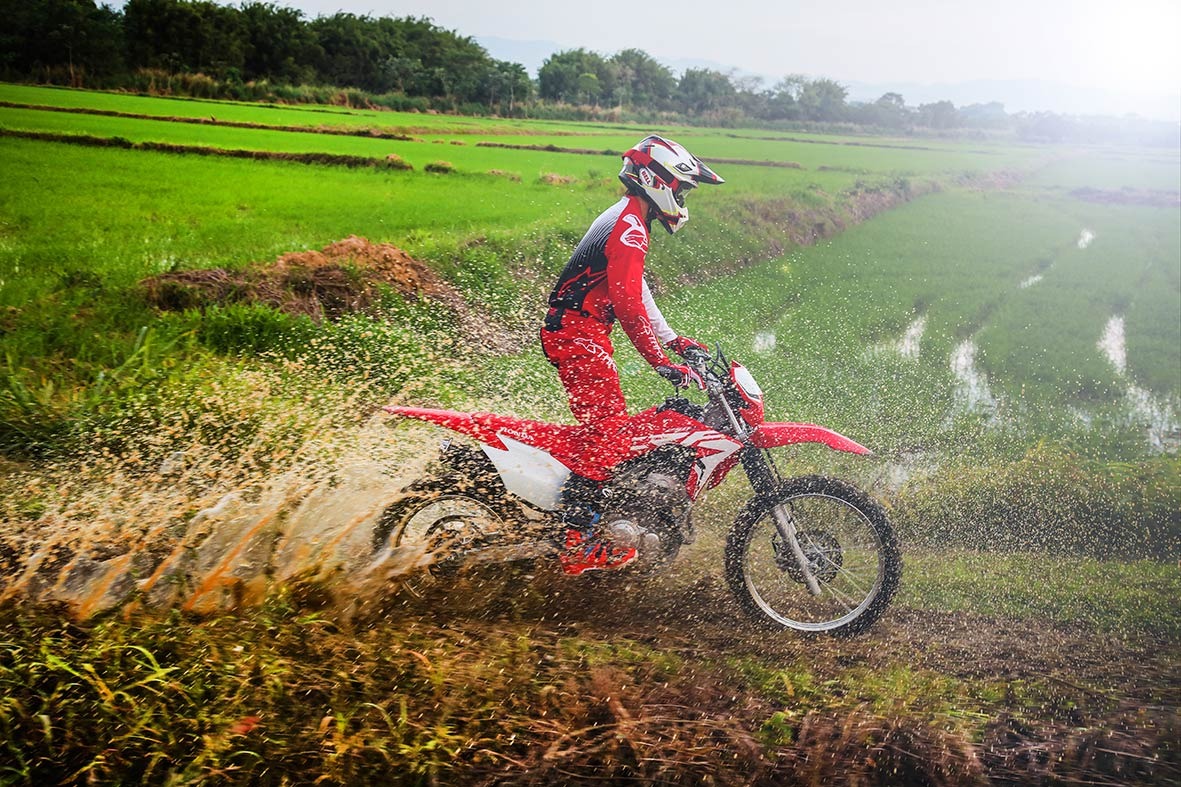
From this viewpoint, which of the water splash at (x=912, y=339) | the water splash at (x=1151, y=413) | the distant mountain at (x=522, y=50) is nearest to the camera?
the distant mountain at (x=522, y=50)

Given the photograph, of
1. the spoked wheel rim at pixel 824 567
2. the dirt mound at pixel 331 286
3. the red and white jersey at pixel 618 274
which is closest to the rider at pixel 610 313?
the red and white jersey at pixel 618 274

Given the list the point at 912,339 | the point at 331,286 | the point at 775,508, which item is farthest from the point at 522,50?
the point at 912,339

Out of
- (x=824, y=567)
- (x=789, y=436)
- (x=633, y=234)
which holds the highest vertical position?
(x=633, y=234)

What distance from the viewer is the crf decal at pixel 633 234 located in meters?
3.46

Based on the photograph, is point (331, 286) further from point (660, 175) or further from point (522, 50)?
point (660, 175)

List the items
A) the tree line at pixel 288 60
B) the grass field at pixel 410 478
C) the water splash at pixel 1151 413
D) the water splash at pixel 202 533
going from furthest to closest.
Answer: the water splash at pixel 1151 413 < the tree line at pixel 288 60 < the water splash at pixel 202 533 < the grass field at pixel 410 478

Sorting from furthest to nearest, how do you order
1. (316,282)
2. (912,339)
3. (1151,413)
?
(912,339)
(1151,413)
(316,282)

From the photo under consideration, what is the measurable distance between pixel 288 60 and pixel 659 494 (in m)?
3.72

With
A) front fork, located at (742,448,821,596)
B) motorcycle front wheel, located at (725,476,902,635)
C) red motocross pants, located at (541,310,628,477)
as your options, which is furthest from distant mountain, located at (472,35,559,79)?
motorcycle front wheel, located at (725,476,902,635)

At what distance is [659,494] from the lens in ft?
12.1

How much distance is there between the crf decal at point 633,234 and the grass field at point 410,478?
3.52 ft

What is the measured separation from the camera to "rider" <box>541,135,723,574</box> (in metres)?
3.49

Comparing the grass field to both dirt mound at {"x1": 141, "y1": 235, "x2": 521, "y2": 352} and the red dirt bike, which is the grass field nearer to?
dirt mound at {"x1": 141, "y1": 235, "x2": 521, "y2": 352}

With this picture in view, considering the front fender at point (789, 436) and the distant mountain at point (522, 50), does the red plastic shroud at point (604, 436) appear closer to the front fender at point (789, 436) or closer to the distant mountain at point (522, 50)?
the front fender at point (789, 436)
